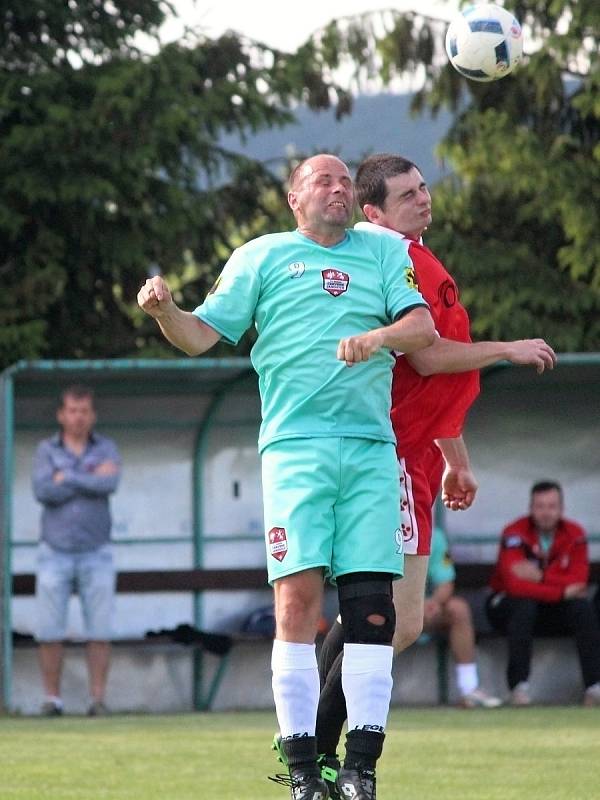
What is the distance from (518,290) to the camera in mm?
16672

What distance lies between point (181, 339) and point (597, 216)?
11.1 m

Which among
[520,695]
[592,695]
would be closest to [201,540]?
[520,695]

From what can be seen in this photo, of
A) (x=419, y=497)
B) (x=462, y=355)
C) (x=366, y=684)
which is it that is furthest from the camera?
(x=419, y=497)

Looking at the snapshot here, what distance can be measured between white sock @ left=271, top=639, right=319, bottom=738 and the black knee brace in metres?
0.16

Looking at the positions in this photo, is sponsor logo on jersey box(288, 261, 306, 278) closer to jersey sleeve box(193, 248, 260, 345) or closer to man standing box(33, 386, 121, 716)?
jersey sleeve box(193, 248, 260, 345)

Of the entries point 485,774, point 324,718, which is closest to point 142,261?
point 485,774

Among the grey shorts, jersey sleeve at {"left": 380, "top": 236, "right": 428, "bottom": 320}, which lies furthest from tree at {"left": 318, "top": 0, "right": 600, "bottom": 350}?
jersey sleeve at {"left": 380, "top": 236, "right": 428, "bottom": 320}

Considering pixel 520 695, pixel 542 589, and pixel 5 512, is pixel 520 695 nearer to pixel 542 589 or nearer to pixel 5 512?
pixel 542 589

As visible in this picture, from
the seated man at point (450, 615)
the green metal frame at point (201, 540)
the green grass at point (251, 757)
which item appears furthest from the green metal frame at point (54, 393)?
the seated man at point (450, 615)

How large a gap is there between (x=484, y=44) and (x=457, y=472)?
2193 mm

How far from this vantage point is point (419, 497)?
20.9 feet

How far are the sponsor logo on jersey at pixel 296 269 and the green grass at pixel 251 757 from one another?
193 cm

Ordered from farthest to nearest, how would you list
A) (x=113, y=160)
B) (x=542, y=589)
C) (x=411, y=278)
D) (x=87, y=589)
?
(x=113, y=160)
(x=542, y=589)
(x=87, y=589)
(x=411, y=278)

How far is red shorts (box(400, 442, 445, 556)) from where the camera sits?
247 inches
